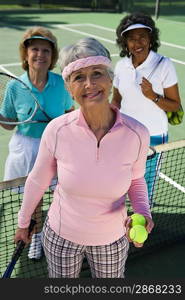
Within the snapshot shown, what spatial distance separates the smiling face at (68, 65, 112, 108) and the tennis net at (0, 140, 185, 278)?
2.92ft

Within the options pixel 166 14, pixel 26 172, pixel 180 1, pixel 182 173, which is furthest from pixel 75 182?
pixel 180 1

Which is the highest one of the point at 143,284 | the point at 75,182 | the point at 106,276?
the point at 75,182

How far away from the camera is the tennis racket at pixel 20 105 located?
308cm

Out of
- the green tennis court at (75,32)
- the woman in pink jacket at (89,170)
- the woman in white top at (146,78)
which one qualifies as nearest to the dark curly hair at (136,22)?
the woman in white top at (146,78)

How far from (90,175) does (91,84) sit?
46cm

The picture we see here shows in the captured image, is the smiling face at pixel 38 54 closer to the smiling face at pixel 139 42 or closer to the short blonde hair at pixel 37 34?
the short blonde hair at pixel 37 34

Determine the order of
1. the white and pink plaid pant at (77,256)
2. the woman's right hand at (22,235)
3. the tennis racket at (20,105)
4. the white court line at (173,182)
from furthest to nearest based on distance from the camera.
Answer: the white court line at (173,182) < the tennis racket at (20,105) < the woman's right hand at (22,235) < the white and pink plaid pant at (77,256)

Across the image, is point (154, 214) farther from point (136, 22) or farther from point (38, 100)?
point (136, 22)

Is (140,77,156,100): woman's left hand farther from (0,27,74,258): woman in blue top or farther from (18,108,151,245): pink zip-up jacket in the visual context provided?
(18,108,151,245): pink zip-up jacket

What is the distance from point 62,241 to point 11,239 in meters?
1.75

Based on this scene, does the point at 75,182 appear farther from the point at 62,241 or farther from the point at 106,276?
the point at 106,276

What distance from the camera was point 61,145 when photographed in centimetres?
205

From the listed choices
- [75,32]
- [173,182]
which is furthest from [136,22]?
[75,32]

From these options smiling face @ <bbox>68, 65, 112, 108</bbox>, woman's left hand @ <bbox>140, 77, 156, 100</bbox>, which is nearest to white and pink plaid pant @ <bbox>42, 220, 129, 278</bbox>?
smiling face @ <bbox>68, 65, 112, 108</bbox>
